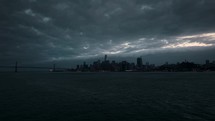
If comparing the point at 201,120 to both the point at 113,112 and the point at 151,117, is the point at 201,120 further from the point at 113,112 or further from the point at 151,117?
the point at 113,112

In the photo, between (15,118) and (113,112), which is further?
(113,112)

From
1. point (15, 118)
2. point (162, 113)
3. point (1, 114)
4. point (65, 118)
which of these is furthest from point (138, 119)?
point (1, 114)

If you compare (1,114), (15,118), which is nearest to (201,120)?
(15,118)

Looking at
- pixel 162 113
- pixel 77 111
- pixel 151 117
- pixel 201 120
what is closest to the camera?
pixel 201 120

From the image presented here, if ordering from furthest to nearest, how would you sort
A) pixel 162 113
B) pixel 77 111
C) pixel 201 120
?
pixel 77 111 < pixel 162 113 < pixel 201 120

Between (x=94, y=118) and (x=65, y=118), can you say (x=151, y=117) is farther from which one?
(x=65, y=118)

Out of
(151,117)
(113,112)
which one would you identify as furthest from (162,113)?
(113,112)

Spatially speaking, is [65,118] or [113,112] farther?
[113,112]

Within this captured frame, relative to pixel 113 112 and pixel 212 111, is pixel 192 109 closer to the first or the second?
pixel 212 111
